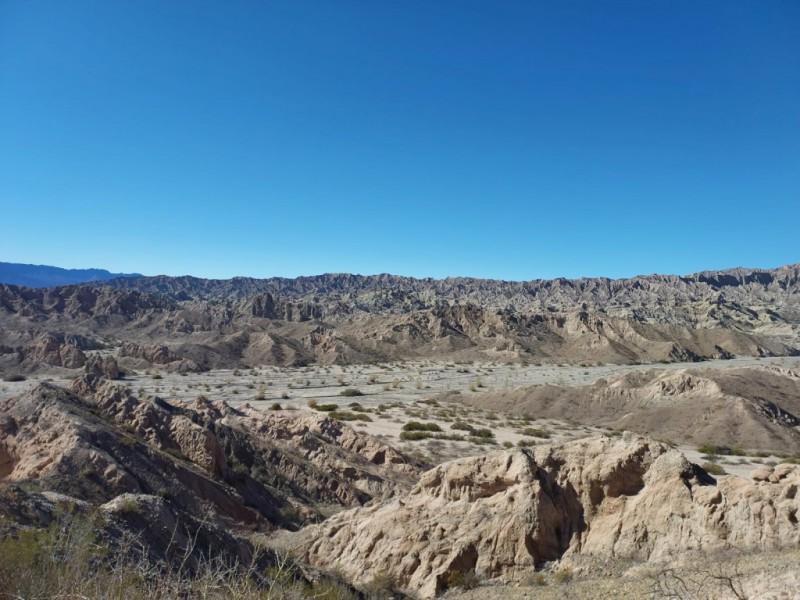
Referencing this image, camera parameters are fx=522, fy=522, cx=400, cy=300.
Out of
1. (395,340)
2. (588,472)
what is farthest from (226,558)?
(395,340)

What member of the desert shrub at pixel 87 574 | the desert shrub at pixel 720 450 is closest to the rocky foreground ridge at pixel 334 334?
the desert shrub at pixel 720 450

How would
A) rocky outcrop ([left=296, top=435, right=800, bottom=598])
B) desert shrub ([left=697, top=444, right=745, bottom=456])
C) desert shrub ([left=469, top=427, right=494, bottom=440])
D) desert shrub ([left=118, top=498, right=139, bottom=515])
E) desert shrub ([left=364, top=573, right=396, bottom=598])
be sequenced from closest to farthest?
1. desert shrub ([left=118, top=498, right=139, bottom=515])
2. rocky outcrop ([left=296, top=435, right=800, bottom=598])
3. desert shrub ([left=364, top=573, right=396, bottom=598])
4. desert shrub ([left=697, top=444, right=745, bottom=456])
5. desert shrub ([left=469, top=427, right=494, bottom=440])

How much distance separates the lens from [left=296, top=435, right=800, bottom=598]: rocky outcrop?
9.58m

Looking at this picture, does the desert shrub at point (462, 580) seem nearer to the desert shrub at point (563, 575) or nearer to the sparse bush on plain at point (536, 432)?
the desert shrub at point (563, 575)

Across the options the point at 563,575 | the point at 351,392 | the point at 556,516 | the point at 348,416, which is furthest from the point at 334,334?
the point at 563,575

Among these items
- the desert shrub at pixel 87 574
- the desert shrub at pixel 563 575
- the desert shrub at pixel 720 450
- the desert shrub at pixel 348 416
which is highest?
the desert shrub at pixel 87 574

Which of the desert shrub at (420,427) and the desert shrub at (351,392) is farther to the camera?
the desert shrub at (351,392)

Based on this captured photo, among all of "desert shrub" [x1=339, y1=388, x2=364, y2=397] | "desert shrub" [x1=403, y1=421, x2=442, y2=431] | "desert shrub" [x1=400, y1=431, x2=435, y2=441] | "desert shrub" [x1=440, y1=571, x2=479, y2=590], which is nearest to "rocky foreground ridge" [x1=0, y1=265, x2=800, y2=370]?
"desert shrub" [x1=339, y1=388, x2=364, y2=397]

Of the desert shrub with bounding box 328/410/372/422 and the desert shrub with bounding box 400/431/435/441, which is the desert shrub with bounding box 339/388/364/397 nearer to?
the desert shrub with bounding box 328/410/372/422

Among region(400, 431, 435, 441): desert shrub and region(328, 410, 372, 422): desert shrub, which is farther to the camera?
region(328, 410, 372, 422): desert shrub

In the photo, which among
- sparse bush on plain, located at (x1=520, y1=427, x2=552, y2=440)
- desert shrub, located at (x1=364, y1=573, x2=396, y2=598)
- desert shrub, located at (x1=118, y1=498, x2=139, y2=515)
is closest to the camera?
desert shrub, located at (x1=118, y1=498, x2=139, y2=515)

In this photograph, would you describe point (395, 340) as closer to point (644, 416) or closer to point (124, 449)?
point (644, 416)

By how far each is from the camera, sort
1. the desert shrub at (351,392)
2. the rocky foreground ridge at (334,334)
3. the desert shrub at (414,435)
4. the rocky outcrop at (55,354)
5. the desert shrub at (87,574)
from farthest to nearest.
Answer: the rocky foreground ridge at (334,334), the rocky outcrop at (55,354), the desert shrub at (351,392), the desert shrub at (414,435), the desert shrub at (87,574)

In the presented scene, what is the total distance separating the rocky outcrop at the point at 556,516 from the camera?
9.58 metres
